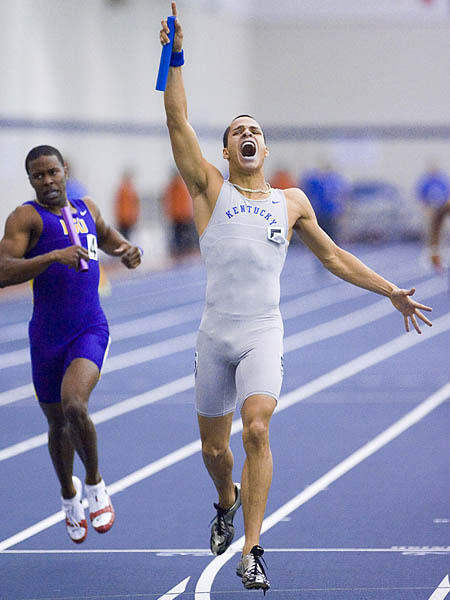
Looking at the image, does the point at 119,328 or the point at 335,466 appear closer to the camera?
the point at 335,466

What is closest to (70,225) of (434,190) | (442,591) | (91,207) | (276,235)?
(91,207)

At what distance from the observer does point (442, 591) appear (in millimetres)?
5945

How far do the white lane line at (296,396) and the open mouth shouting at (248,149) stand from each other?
8.78 feet

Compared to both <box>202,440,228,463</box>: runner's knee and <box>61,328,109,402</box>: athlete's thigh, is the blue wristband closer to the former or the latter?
<box>61,328,109,402</box>: athlete's thigh

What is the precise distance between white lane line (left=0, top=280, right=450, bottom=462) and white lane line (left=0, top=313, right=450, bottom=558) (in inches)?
28.2

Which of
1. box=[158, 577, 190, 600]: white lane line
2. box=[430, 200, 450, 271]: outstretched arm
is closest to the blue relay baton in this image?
box=[158, 577, 190, 600]: white lane line

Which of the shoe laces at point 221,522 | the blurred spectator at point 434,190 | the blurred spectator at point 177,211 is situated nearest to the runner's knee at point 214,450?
the shoe laces at point 221,522

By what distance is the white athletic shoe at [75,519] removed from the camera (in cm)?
686

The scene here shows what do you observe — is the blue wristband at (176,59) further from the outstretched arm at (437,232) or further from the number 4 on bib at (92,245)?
the outstretched arm at (437,232)

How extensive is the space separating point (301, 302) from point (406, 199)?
1655cm

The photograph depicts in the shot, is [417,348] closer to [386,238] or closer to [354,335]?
[354,335]

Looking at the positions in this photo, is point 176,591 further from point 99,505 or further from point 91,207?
point 91,207

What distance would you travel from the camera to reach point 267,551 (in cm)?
692

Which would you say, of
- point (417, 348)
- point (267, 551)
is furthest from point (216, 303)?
point (417, 348)
